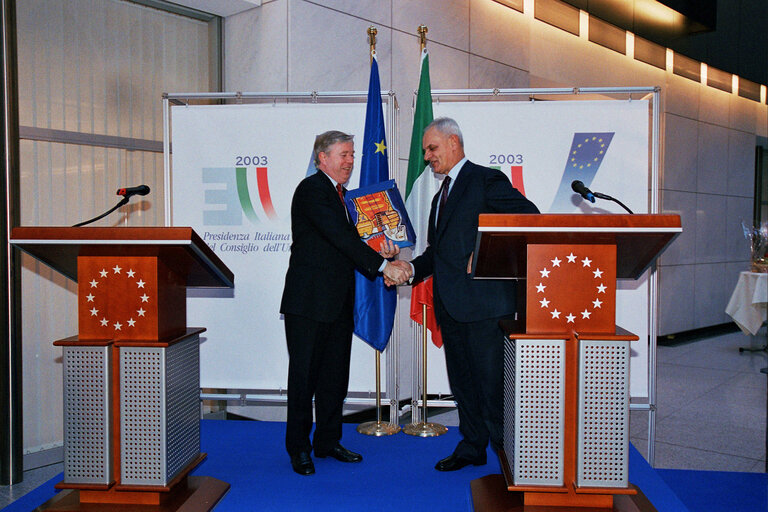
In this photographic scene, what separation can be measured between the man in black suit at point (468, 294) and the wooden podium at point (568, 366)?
1.86 ft

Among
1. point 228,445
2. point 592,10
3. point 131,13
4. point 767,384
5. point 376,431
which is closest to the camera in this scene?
point 228,445

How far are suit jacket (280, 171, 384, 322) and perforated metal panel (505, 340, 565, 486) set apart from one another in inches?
44.3

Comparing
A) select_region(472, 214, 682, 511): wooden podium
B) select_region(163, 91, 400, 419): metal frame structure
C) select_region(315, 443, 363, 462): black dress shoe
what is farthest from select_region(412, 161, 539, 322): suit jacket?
select_region(163, 91, 400, 419): metal frame structure

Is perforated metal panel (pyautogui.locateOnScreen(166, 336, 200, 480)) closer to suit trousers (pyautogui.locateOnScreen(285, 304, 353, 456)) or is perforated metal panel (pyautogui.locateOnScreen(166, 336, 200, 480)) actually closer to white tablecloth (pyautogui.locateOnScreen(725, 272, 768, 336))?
suit trousers (pyautogui.locateOnScreen(285, 304, 353, 456))

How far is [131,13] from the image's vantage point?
4371 millimetres

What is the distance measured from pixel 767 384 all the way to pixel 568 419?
4980 millimetres

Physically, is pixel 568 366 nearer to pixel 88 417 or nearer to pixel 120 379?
pixel 120 379

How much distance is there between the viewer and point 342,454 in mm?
3186

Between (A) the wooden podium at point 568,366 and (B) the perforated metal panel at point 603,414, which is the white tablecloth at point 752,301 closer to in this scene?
(A) the wooden podium at point 568,366

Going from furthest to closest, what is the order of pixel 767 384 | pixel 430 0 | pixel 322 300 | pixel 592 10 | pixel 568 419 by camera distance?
pixel 592 10 < pixel 767 384 < pixel 430 0 < pixel 322 300 < pixel 568 419

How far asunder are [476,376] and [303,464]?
0.99 m

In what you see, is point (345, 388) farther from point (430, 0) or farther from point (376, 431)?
point (430, 0)

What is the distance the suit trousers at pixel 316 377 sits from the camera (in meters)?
3.00

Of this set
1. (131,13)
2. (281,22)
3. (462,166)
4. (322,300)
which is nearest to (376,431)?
(322,300)
